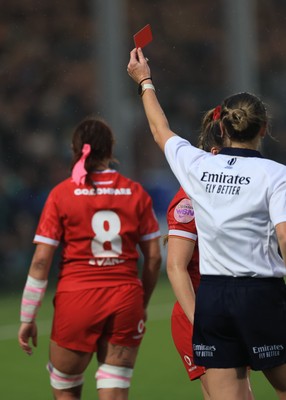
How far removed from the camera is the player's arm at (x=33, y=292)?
21.4ft

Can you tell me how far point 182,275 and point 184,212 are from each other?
0.36m

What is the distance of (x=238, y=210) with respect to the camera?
4.65m

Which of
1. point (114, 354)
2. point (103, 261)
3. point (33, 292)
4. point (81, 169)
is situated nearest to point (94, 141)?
point (81, 169)

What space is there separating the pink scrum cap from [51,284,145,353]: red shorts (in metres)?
0.67

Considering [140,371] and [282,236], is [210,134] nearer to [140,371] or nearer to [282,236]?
[282,236]

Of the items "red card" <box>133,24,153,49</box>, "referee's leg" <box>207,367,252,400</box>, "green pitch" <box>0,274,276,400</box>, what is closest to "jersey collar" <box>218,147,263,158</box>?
"red card" <box>133,24,153,49</box>

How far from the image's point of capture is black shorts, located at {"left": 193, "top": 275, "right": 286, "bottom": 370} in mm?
4656

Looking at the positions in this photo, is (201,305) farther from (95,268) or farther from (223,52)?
(223,52)

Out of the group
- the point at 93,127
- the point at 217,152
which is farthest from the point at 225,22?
the point at 217,152

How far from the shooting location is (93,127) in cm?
670

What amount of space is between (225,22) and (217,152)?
1463cm

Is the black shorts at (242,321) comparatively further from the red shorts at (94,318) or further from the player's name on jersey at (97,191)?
the player's name on jersey at (97,191)

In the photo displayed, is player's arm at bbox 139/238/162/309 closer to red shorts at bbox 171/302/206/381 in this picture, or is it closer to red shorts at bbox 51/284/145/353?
red shorts at bbox 51/284/145/353

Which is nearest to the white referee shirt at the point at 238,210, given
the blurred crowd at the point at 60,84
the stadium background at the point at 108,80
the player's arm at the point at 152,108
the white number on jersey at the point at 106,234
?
the player's arm at the point at 152,108
